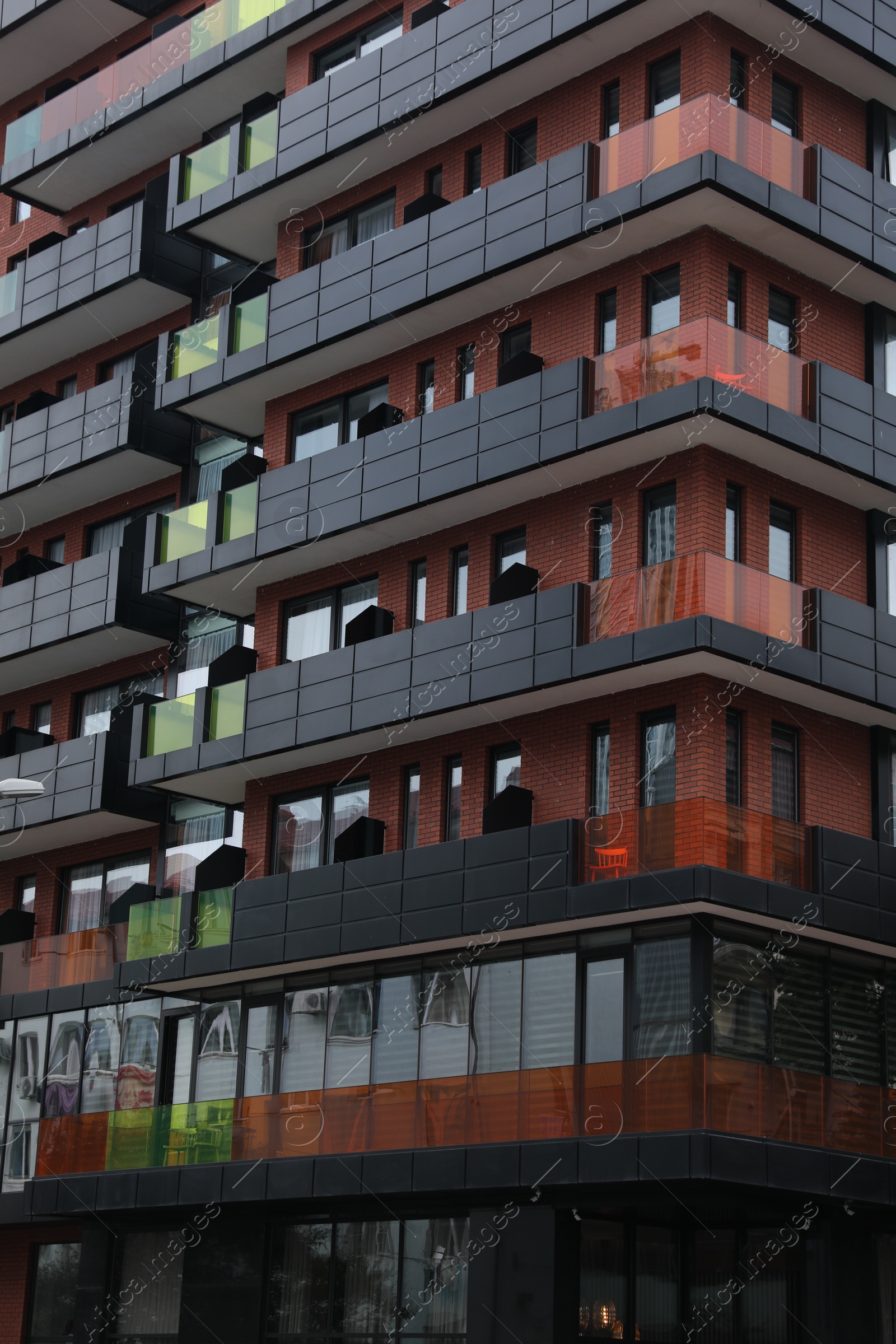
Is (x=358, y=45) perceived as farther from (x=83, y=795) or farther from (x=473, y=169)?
(x=83, y=795)

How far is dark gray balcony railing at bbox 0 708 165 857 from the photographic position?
36.6 metres

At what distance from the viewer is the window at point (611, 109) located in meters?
30.7

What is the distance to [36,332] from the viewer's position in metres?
41.9

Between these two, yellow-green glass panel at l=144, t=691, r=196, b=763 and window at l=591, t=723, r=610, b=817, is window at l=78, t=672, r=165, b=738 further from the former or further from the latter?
window at l=591, t=723, r=610, b=817

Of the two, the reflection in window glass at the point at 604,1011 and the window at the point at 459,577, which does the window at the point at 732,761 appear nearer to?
the reflection in window glass at the point at 604,1011

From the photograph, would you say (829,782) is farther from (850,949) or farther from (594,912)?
(594,912)

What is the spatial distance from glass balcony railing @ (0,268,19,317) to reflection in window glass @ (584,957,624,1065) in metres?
23.2

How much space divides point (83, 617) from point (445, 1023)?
45.1 ft

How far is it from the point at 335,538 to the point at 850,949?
1121 cm

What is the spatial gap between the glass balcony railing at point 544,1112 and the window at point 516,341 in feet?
39.3

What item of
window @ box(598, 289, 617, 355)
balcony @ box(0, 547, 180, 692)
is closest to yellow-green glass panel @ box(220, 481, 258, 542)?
balcony @ box(0, 547, 180, 692)

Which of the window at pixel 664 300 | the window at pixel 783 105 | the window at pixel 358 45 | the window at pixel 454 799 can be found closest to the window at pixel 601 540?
the window at pixel 664 300

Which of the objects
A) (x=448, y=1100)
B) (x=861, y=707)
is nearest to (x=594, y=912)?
(x=448, y=1100)

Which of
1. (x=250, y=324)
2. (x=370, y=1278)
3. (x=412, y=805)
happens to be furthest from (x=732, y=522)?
(x=370, y=1278)
